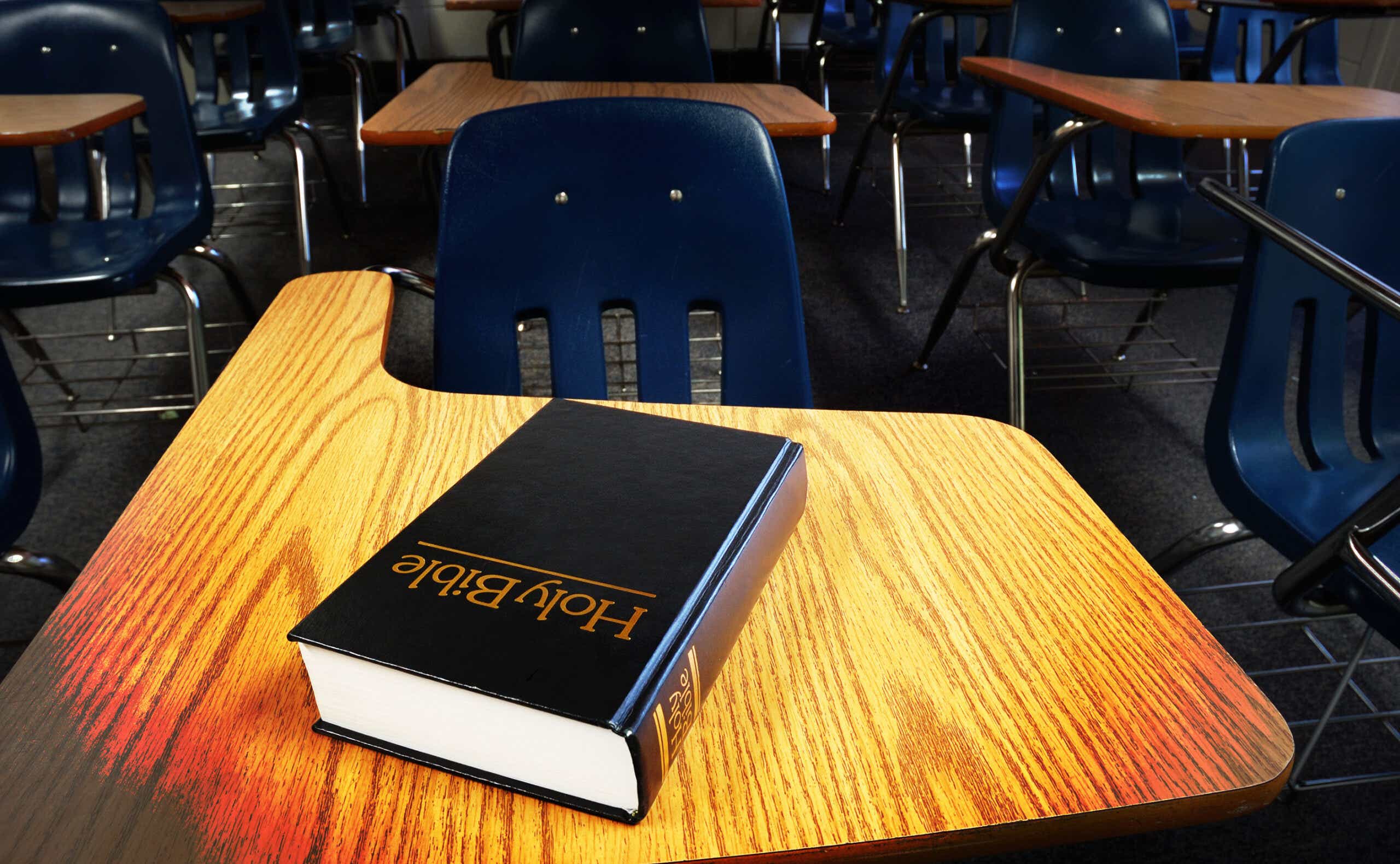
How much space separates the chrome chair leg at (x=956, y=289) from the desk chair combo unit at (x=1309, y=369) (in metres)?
0.73

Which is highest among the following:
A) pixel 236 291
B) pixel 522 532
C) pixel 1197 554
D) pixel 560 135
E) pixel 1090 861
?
pixel 560 135

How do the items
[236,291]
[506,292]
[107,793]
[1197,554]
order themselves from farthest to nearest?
[236,291] < [1197,554] < [506,292] < [107,793]

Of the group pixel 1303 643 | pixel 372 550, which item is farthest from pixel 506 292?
pixel 1303 643

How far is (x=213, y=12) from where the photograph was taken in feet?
8.31

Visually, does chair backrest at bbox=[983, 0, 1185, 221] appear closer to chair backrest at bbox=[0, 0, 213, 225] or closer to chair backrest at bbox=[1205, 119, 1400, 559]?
chair backrest at bbox=[1205, 119, 1400, 559]

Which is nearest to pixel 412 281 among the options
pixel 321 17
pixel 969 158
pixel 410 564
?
pixel 410 564

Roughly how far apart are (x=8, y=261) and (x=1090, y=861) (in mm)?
2156

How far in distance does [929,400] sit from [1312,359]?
1.08m

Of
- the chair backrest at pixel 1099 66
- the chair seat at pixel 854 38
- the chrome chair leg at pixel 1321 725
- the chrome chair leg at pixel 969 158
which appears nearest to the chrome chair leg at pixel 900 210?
the chair backrest at pixel 1099 66

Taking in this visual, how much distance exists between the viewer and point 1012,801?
398 mm

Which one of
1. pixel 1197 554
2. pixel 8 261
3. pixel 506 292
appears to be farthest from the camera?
pixel 8 261

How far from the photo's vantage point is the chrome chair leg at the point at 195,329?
172cm

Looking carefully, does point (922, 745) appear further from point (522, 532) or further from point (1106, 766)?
point (522, 532)

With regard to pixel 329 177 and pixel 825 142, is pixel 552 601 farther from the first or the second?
pixel 825 142
